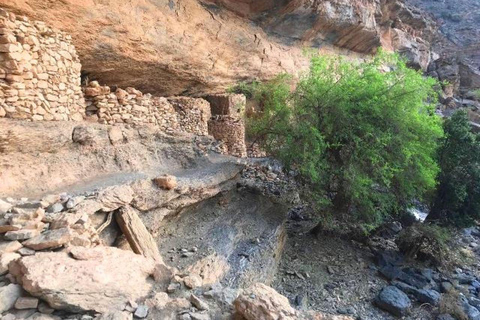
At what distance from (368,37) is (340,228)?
11995 mm

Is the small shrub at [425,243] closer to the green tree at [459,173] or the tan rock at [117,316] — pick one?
the green tree at [459,173]

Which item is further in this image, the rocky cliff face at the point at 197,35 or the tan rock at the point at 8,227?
the rocky cliff face at the point at 197,35

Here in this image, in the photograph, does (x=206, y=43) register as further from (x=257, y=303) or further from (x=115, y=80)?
(x=257, y=303)

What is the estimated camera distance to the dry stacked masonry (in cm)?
495

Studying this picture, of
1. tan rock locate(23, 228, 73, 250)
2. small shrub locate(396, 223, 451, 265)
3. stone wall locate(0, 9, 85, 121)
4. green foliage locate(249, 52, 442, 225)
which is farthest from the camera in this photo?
small shrub locate(396, 223, 451, 265)

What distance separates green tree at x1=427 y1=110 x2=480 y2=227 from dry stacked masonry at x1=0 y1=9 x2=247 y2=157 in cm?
909

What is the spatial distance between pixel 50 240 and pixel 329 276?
676 cm

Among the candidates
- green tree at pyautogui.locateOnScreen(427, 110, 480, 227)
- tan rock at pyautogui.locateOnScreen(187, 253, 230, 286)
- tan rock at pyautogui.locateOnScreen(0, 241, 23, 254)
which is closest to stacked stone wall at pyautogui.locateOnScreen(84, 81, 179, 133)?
tan rock at pyautogui.locateOnScreen(187, 253, 230, 286)

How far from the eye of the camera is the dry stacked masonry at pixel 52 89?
4.95 meters

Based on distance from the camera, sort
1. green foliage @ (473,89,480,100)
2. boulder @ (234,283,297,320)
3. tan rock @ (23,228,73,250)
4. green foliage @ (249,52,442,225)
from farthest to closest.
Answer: green foliage @ (473,89,480,100) < green foliage @ (249,52,442,225) < tan rock @ (23,228,73,250) < boulder @ (234,283,297,320)

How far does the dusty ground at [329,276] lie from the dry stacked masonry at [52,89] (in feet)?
15.7

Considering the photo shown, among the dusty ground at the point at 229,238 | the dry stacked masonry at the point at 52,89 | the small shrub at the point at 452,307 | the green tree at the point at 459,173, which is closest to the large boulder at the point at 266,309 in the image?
the dusty ground at the point at 229,238

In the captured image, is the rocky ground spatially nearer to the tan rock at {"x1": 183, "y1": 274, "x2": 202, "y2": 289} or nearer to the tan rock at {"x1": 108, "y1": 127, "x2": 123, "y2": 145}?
the tan rock at {"x1": 183, "y1": 274, "x2": 202, "y2": 289}

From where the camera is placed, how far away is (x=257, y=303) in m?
3.02
